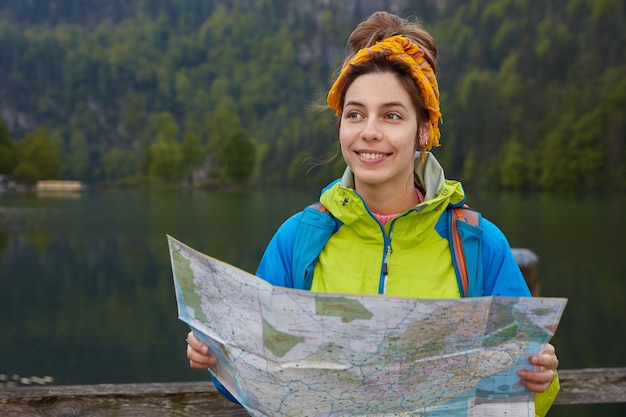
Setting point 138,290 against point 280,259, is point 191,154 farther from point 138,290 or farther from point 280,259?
point 280,259

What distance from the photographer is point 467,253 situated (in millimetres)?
2084

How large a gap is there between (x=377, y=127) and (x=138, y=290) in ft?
69.8

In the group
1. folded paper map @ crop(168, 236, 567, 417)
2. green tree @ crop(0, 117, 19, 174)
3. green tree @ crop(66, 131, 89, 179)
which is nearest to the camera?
folded paper map @ crop(168, 236, 567, 417)

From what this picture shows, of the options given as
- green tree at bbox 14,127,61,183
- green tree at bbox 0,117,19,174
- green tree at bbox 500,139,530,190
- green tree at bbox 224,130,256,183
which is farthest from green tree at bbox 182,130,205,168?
green tree at bbox 500,139,530,190

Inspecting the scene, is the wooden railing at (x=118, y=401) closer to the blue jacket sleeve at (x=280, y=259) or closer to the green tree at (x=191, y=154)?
the blue jacket sleeve at (x=280, y=259)

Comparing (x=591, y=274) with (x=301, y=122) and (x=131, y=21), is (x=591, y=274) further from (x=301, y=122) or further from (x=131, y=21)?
(x=131, y=21)

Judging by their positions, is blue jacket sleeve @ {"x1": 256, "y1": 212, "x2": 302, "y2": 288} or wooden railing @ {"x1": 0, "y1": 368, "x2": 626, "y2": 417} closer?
blue jacket sleeve @ {"x1": 256, "y1": 212, "x2": 302, "y2": 288}

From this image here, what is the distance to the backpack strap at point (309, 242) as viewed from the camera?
2131 mm

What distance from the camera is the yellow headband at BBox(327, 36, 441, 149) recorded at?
2.11 m

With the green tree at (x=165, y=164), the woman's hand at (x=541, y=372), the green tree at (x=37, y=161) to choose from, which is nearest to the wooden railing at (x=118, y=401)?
the woman's hand at (x=541, y=372)

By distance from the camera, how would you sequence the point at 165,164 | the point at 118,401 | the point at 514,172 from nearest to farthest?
the point at 118,401 → the point at 514,172 → the point at 165,164

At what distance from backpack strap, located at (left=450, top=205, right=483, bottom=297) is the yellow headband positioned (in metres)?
0.36

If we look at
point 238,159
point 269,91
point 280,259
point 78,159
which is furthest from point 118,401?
point 269,91

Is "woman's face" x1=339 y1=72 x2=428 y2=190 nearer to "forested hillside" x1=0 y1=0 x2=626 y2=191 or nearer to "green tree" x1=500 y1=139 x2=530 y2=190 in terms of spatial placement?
"forested hillside" x1=0 y1=0 x2=626 y2=191
